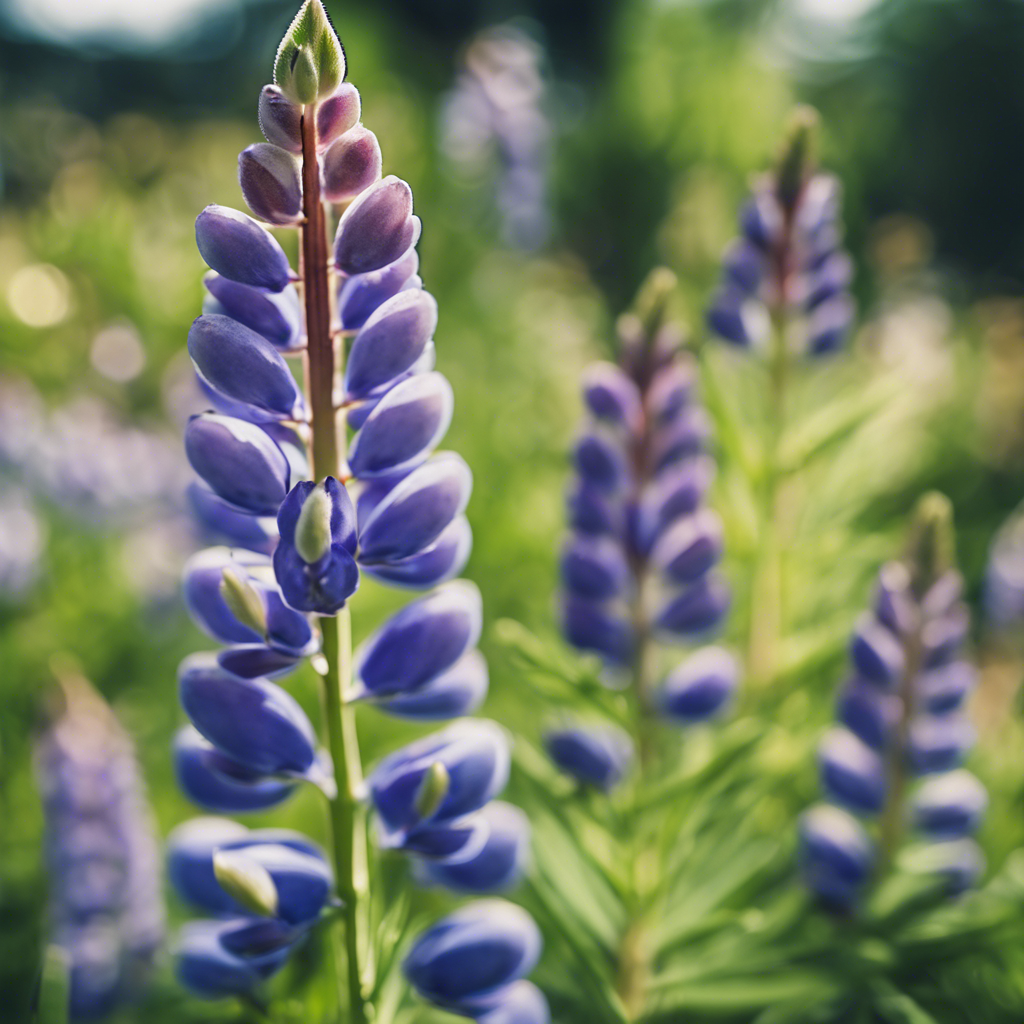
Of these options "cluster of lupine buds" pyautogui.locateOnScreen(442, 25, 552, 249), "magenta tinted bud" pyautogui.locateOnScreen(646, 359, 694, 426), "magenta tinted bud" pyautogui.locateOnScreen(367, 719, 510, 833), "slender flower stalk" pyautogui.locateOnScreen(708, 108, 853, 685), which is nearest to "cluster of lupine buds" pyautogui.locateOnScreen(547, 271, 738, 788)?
"magenta tinted bud" pyautogui.locateOnScreen(646, 359, 694, 426)

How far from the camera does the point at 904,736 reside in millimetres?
660

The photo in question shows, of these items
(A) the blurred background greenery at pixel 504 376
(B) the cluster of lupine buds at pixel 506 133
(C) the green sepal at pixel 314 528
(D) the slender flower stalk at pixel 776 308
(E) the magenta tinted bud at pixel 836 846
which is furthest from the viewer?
(B) the cluster of lupine buds at pixel 506 133

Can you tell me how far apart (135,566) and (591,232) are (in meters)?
Result: 3.57

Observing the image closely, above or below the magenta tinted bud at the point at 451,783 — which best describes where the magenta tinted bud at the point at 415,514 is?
above

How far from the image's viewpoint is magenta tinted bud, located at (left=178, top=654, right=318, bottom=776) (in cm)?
41

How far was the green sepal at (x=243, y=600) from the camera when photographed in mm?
376

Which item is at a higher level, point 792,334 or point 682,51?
point 682,51

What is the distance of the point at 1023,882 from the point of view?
2.10 feet

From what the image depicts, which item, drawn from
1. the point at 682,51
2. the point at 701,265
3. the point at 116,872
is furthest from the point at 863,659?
the point at 682,51

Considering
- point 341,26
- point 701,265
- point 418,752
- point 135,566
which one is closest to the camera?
point 418,752

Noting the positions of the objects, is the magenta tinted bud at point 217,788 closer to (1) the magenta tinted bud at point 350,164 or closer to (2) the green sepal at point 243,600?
(2) the green sepal at point 243,600

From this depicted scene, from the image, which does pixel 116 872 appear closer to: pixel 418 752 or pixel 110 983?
pixel 110 983

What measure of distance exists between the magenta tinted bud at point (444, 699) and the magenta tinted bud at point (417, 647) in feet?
0.07

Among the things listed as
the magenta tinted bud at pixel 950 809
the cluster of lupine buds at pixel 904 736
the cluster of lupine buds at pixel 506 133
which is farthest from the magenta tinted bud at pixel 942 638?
the cluster of lupine buds at pixel 506 133
